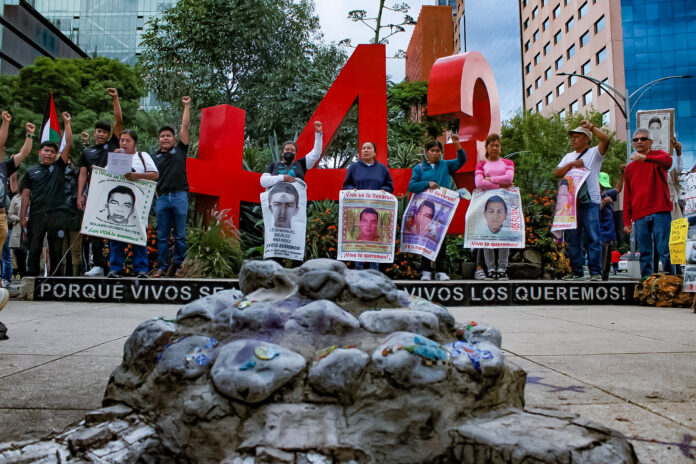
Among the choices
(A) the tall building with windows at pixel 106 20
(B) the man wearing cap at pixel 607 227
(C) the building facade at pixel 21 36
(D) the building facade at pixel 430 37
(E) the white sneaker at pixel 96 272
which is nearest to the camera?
(E) the white sneaker at pixel 96 272

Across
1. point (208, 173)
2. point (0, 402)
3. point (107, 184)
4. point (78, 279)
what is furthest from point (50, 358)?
point (208, 173)

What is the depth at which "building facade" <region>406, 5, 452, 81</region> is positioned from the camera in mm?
40125

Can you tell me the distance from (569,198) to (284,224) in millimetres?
3653

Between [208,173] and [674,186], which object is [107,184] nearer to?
[208,173]

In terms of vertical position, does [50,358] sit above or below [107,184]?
below

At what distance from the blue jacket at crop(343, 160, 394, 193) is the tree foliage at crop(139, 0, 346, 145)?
540 inches

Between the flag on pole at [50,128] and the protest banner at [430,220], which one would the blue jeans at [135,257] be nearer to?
the flag on pole at [50,128]

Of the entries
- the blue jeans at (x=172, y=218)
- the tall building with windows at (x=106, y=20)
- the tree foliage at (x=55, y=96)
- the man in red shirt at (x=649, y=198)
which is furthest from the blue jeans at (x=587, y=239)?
the tall building with windows at (x=106, y=20)

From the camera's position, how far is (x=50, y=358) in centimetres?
257

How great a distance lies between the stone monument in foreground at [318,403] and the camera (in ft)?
4.00

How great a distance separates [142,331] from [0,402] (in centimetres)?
65

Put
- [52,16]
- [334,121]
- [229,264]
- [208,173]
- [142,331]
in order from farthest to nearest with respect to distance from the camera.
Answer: [52,16] < [334,121] < [208,173] < [229,264] < [142,331]

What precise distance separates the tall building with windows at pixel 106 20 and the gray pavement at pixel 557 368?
67.3m

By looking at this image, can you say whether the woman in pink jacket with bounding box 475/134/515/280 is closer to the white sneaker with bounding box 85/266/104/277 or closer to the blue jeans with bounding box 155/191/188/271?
the blue jeans with bounding box 155/191/188/271
